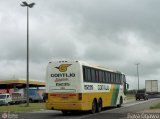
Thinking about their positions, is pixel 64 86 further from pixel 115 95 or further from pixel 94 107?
pixel 115 95

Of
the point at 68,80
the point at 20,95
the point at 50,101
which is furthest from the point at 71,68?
the point at 20,95

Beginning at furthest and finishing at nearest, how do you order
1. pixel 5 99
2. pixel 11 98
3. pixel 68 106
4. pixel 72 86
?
1. pixel 11 98
2. pixel 5 99
3. pixel 72 86
4. pixel 68 106

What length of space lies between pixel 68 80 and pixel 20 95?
39.7 meters

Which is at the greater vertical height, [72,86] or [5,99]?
[72,86]

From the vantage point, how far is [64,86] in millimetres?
28219

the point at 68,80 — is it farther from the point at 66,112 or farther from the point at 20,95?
the point at 20,95

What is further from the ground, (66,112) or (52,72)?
(52,72)

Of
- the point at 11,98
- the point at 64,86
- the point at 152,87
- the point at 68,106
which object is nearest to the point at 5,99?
the point at 11,98

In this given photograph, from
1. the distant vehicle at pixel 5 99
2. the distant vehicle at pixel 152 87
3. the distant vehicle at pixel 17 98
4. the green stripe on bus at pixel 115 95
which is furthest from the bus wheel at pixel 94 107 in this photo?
the distant vehicle at pixel 152 87

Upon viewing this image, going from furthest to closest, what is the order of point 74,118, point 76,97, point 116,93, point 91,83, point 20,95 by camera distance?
point 20,95 → point 116,93 → point 91,83 → point 76,97 → point 74,118

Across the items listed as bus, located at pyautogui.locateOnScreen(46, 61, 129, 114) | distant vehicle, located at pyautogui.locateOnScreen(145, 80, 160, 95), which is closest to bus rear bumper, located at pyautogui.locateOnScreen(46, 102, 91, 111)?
bus, located at pyautogui.locateOnScreen(46, 61, 129, 114)

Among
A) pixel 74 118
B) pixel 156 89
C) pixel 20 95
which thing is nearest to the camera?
pixel 74 118

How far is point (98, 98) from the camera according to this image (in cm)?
3116

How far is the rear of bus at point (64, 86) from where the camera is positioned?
2775 cm
